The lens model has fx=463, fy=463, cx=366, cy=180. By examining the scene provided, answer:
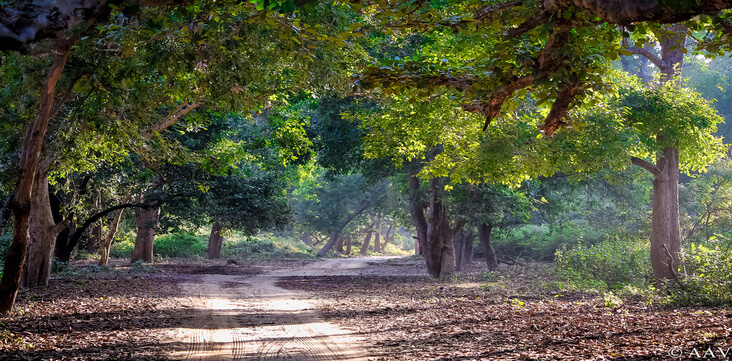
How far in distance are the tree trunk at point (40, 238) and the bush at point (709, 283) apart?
13646mm

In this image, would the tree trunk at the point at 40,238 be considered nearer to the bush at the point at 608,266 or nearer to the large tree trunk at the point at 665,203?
the bush at the point at 608,266

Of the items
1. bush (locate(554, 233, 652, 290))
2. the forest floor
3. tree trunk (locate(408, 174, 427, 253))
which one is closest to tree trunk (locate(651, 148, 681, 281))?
bush (locate(554, 233, 652, 290))

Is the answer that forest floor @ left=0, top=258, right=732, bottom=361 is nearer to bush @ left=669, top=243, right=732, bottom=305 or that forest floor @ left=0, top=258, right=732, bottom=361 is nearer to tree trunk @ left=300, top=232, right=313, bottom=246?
bush @ left=669, top=243, right=732, bottom=305

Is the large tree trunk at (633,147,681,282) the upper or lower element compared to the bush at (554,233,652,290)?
upper

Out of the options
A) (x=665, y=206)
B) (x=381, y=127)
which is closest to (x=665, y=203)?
(x=665, y=206)

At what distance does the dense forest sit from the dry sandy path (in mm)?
299

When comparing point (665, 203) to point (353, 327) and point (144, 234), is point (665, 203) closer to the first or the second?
point (353, 327)

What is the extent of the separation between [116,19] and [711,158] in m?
16.0

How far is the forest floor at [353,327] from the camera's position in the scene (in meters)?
5.43

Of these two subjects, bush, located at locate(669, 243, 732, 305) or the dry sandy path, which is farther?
bush, located at locate(669, 243, 732, 305)

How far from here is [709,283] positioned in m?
9.01

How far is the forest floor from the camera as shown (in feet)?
17.8

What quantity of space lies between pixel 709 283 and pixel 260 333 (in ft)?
28.0

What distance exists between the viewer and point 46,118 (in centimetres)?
703
